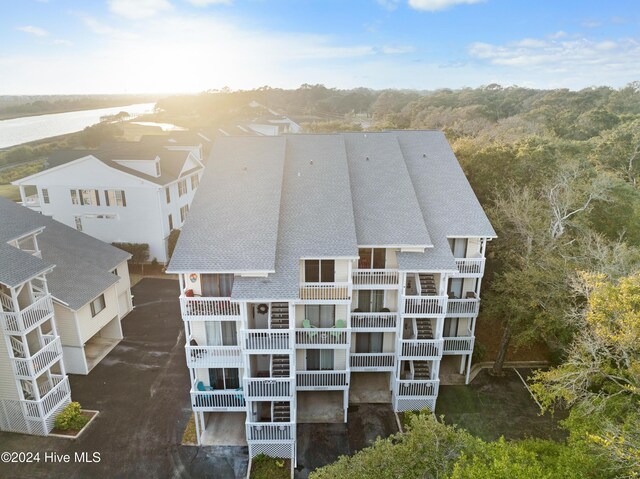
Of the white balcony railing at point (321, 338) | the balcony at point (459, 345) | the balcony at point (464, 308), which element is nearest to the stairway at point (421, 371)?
the balcony at point (459, 345)

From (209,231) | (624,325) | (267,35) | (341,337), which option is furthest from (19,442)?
(267,35)

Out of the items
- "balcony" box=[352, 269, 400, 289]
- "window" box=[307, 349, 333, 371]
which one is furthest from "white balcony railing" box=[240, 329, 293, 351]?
"balcony" box=[352, 269, 400, 289]

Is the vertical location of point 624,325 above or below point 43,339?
above

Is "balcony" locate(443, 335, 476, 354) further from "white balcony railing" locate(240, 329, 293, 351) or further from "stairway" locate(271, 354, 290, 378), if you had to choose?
"white balcony railing" locate(240, 329, 293, 351)

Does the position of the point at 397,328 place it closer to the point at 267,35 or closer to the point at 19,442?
the point at 19,442

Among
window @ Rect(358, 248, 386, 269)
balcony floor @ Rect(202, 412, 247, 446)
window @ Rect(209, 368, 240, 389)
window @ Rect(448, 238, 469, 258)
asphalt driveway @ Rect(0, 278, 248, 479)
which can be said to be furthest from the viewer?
window @ Rect(448, 238, 469, 258)
